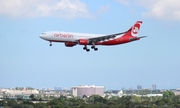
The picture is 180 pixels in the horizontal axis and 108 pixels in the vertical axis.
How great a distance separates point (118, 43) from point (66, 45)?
685 inches

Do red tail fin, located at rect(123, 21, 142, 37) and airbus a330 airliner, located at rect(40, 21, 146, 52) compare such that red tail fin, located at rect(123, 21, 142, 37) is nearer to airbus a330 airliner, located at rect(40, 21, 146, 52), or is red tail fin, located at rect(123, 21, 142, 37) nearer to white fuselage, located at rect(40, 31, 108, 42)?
airbus a330 airliner, located at rect(40, 21, 146, 52)

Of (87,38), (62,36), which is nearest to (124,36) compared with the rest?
(87,38)

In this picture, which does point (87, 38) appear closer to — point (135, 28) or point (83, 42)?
point (83, 42)

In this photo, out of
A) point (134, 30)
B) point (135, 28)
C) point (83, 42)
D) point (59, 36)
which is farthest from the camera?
point (135, 28)

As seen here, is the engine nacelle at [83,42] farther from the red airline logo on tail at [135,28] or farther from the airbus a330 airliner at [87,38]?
the red airline logo on tail at [135,28]

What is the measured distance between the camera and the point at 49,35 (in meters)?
131

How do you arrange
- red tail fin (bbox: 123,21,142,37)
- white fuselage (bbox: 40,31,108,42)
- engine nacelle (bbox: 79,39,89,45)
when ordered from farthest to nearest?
red tail fin (bbox: 123,21,142,37)
engine nacelle (bbox: 79,39,89,45)
white fuselage (bbox: 40,31,108,42)

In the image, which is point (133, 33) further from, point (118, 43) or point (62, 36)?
point (62, 36)

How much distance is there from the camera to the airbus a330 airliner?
131 meters

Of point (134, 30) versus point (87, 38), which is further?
point (134, 30)

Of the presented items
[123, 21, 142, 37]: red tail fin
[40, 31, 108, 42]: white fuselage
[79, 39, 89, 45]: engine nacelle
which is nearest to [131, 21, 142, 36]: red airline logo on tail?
[123, 21, 142, 37]: red tail fin

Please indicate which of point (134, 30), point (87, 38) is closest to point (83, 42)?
point (87, 38)

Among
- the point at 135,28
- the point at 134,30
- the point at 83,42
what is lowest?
the point at 83,42

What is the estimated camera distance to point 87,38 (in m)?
137
